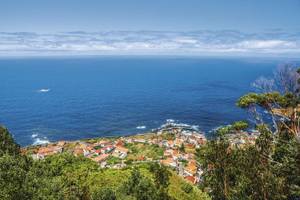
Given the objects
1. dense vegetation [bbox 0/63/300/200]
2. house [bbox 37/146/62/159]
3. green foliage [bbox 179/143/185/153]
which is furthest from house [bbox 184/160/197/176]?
house [bbox 37/146/62/159]

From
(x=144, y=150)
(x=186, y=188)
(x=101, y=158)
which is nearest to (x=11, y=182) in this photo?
(x=186, y=188)

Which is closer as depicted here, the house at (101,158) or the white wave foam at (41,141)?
the house at (101,158)

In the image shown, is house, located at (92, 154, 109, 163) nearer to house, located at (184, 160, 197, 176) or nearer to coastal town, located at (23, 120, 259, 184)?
coastal town, located at (23, 120, 259, 184)

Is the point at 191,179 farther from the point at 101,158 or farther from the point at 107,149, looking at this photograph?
the point at 107,149

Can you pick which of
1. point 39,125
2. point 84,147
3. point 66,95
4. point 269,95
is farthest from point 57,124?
point 269,95

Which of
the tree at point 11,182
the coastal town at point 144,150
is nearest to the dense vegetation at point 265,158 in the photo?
the tree at point 11,182

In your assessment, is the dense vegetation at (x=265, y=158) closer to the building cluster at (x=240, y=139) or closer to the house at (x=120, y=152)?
the building cluster at (x=240, y=139)
